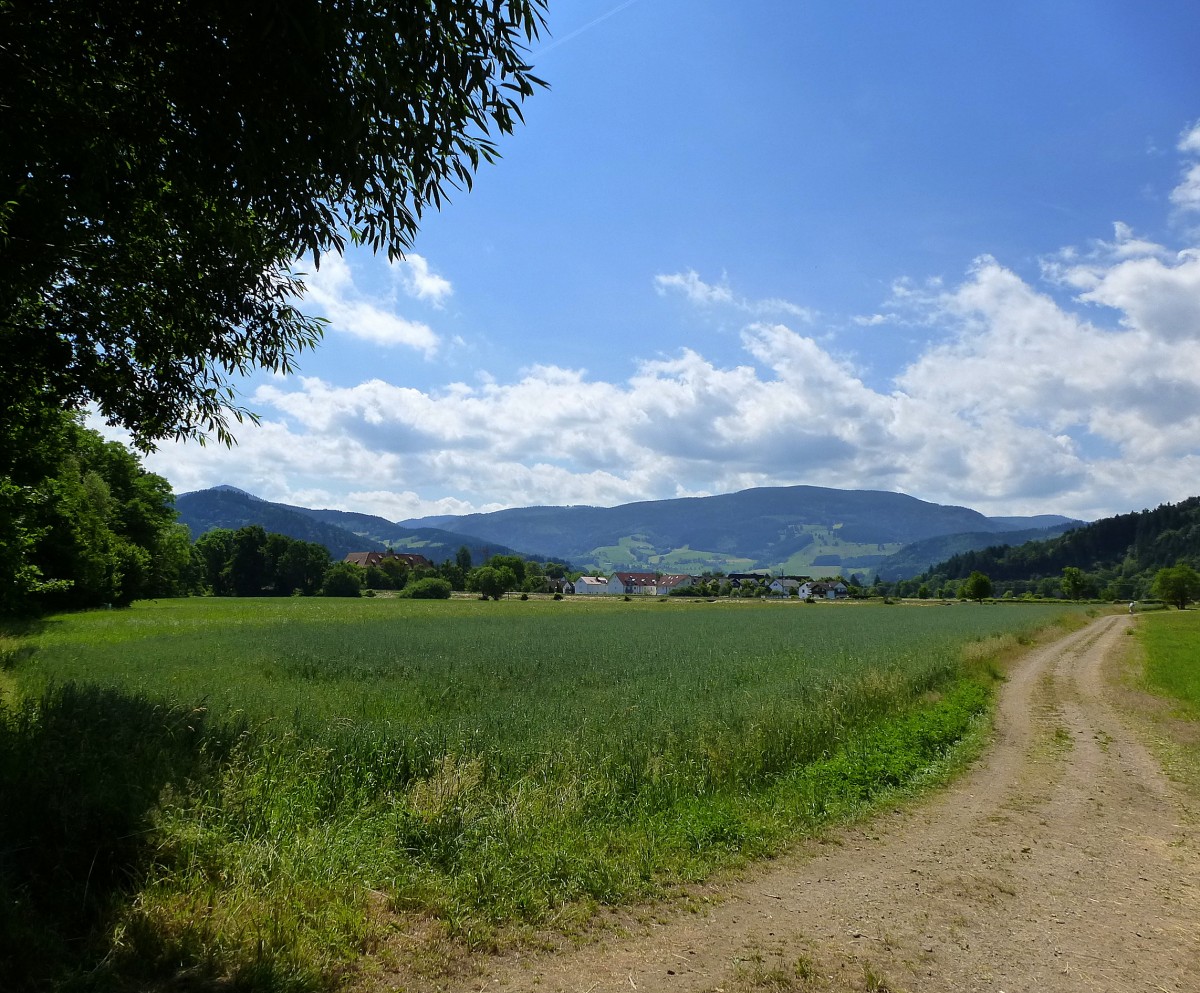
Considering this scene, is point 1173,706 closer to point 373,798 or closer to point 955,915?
point 955,915

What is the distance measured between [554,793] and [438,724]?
3.54 meters

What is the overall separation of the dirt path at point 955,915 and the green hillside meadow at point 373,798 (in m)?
0.63

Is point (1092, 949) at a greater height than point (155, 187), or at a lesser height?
lesser

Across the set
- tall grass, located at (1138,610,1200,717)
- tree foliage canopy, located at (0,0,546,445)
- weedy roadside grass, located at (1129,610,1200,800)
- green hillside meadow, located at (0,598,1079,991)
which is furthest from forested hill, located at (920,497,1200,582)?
tree foliage canopy, located at (0,0,546,445)

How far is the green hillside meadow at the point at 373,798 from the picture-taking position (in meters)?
4.88

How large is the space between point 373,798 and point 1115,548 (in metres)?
232

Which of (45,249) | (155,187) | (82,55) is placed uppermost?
(82,55)

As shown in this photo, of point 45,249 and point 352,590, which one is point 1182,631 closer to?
point 45,249

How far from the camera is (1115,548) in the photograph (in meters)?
185

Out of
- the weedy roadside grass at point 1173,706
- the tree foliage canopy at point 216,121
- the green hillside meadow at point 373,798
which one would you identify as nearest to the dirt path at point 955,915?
the green hillside meadow at point 373,798

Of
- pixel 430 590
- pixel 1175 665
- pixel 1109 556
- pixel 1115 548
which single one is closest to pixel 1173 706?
pixel 1175 665

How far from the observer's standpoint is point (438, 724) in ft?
35.7

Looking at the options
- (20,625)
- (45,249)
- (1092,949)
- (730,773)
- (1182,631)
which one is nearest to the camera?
(1092,949)

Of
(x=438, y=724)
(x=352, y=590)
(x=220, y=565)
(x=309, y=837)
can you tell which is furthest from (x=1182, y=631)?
(x=220, y=565)
